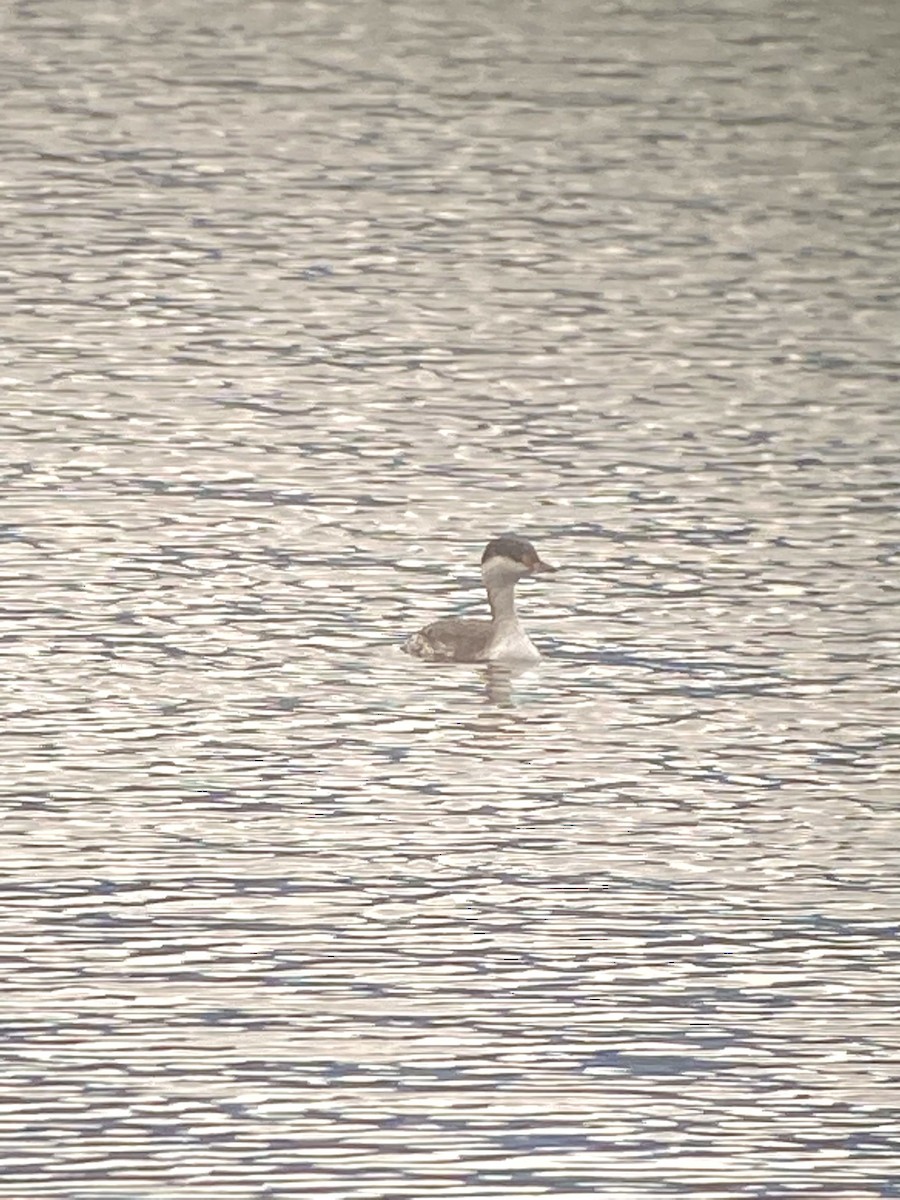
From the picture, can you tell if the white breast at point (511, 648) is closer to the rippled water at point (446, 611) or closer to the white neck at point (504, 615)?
the white neck at point (504, 615)

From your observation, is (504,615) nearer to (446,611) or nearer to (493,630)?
(493,630)

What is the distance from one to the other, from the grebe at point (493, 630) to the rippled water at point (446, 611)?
13cm

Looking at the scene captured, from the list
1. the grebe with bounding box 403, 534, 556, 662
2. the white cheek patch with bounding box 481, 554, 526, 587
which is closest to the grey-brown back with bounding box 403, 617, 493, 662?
the grebe with bounding box 403, 534, 556, 662

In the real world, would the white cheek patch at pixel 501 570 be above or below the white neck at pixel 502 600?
above

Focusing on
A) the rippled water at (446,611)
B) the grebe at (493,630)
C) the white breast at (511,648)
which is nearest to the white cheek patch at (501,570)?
the grebe at (493,630)

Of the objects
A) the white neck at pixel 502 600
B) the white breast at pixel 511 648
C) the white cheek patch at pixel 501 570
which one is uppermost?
the white cheek patch at pixel 501 570

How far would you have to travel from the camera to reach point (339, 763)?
49.9ft

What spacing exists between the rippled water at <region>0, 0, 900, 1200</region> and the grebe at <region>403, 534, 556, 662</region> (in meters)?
0.13

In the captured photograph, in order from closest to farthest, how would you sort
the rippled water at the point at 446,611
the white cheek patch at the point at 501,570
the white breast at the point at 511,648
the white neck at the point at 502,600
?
1. the rippled water at the point at 446,611
2. the white breast at the point at 511,648
3. the white neck at the point at 502,600
4. the white cheek patch at the point at 501,570

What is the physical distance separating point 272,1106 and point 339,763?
422 centimetres

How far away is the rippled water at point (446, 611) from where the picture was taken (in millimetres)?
11273

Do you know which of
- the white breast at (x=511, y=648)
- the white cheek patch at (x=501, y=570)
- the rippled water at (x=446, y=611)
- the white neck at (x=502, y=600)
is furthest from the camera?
the white cheek patch at (x=501, y=570)

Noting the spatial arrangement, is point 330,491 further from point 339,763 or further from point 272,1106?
point 272,1106

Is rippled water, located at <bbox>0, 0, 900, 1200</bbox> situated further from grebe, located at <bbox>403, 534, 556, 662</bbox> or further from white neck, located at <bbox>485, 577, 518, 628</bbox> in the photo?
white neck, located at <bbox>485, 577, 518, 628</bbox>
